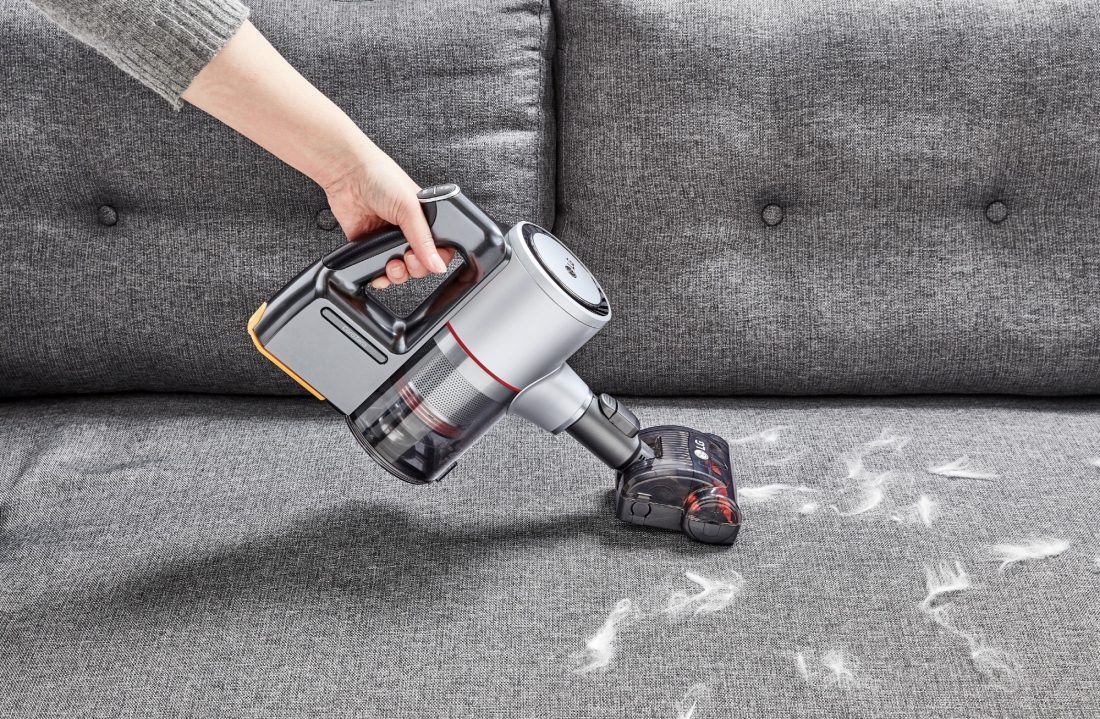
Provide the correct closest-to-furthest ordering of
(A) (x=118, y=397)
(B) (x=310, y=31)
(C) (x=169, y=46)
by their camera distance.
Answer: (C) (x=169, y=46)
(B) (x=310, y=31)
(A) (x=118, y=397)

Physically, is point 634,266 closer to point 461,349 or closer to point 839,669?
point 461,349

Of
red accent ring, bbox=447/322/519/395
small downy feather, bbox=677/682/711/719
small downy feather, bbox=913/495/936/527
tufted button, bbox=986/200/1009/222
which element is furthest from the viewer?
tufted button, bbox=986/200/1009/222

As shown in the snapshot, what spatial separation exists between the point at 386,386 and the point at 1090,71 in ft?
3.38

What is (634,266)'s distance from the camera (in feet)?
4.08

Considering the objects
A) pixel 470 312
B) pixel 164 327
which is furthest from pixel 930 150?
pixel 164 327

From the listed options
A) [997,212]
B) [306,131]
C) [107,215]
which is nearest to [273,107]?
[306,131]

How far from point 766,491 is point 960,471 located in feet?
0.83

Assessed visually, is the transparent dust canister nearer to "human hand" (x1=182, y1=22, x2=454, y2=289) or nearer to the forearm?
"human hand" (x1=182, y1=22, x2=454, y2=289)

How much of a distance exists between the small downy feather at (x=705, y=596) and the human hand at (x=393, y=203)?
1.36 feet

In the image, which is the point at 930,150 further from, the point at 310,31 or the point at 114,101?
the point at 114,101

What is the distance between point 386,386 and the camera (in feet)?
3.05

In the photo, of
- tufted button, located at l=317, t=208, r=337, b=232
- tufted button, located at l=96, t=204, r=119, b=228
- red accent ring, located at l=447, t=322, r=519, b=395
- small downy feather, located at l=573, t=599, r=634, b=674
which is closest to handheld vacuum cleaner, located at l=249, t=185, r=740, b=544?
red accent ring, located at l=447, t=322, r=519, b=395

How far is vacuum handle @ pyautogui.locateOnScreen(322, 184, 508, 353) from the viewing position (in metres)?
0.90

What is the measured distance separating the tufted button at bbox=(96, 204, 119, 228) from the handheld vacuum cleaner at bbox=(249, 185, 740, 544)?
417mm
